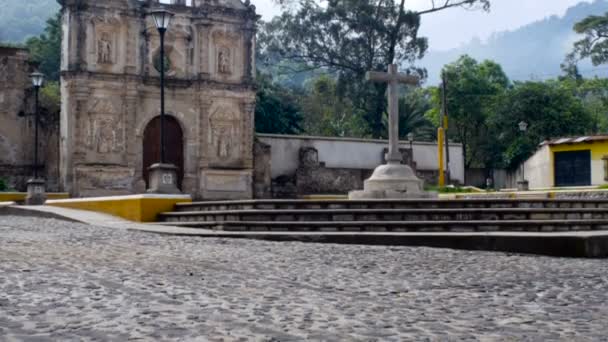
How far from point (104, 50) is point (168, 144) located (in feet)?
13.2

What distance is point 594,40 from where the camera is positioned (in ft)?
132

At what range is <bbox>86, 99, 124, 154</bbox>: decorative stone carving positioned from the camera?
27.2 m

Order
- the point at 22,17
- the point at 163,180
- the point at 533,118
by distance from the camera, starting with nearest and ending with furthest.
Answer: the point at 163,180
the point at 533,118
the point at 22,17

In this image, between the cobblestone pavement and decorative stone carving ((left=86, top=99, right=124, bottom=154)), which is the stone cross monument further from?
decorative stone carving ((left=86, top=99, right=124, bottom=154))

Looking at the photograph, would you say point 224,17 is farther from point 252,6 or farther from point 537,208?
point 537,208

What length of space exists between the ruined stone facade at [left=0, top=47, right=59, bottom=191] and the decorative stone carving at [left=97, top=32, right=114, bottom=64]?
12.7 feet

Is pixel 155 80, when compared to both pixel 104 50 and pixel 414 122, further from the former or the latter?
pixel 414 122

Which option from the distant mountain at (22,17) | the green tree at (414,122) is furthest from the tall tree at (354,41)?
the distant mountain at (22,17)

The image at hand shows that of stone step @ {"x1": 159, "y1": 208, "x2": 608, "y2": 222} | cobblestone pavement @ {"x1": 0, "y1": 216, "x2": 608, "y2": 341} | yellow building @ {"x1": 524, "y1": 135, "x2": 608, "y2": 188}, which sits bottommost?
cobblestone pavement @ {"x1": 0, "y1": 216, "x2": 608, "y2": 341}

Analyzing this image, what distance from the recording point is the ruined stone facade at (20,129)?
94.1 feet

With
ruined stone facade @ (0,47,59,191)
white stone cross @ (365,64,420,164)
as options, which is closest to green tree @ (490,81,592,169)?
ruined stone facade @ (0,47,59,191)

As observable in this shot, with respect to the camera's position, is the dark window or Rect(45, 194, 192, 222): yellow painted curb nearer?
Rect(45, 194, 192, 222): yellow painted curb

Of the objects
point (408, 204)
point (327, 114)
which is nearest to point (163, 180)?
point (408, 204)

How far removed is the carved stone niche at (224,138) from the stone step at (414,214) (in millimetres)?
16943
